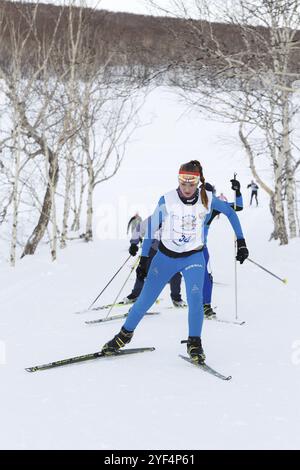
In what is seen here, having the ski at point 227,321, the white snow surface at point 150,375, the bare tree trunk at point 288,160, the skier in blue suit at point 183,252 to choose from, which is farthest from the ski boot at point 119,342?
the bare tree trunk at point 288,160

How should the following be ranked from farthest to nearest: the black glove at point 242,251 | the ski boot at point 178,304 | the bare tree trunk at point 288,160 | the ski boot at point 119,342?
the bare tree trunk at point 288,160, the ski boot at point 178,304, the black glove at point 242,251, the ski boot at point 119,342

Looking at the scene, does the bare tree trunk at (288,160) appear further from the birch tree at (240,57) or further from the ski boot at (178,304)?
the ski boot at (178,304)

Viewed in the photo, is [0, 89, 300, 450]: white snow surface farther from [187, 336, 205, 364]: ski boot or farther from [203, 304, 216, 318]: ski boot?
[203, 304, 216, 318]: ski boot

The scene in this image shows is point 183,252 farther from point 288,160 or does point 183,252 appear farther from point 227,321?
point 288,160

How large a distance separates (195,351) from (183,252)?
83 cm

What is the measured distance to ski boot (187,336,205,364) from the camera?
4.11 m

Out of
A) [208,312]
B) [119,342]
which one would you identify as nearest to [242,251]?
[119,342]

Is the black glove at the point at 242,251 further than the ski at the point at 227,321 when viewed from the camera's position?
No

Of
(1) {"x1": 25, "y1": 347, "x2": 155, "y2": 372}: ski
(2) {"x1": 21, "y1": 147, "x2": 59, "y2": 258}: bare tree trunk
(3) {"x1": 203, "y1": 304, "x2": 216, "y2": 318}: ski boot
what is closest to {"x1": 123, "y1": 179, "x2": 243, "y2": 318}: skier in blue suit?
(3) {"x1": 203, "y1": 304, "x2": 216, "y2": 318}: ski boot

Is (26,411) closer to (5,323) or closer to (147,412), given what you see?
(147,412)

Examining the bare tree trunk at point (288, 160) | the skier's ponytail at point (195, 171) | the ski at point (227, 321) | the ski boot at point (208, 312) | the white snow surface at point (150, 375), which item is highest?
the bare tree trunk at point (288, 160)

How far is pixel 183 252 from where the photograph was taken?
4.20m

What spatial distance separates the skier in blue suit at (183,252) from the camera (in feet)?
13.6
